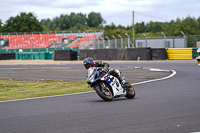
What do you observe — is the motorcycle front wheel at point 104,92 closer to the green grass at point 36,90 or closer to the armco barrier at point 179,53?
the green grass at point 36,90

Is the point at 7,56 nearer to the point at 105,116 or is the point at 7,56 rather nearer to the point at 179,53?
the point at 179,53

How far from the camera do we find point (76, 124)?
19.8 ft

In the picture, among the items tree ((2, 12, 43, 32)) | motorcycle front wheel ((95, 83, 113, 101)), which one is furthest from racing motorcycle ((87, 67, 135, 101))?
tree ((2, 12, 43, 32))

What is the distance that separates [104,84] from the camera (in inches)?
360

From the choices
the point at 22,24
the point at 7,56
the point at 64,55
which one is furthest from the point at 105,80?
the point at 22,24

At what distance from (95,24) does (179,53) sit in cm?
12618

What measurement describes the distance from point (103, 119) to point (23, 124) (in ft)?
4.45

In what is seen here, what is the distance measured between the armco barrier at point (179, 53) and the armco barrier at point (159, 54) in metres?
0.42

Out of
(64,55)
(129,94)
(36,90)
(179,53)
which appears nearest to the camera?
(129,94)

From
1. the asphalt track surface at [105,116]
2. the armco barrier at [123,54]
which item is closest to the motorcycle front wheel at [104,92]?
the asphalt track surface at [105,116]

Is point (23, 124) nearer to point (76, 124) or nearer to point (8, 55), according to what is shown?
point (76, 124)

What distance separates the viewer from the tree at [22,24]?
96.9 meters

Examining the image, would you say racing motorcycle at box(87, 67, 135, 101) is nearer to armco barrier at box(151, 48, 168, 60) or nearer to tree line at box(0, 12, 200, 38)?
armco barrier at box(151, 48, 168, 60)

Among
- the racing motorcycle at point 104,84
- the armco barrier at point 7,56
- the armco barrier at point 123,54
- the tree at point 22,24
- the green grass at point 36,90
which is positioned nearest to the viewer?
the racing motorcycle at point 104,84
